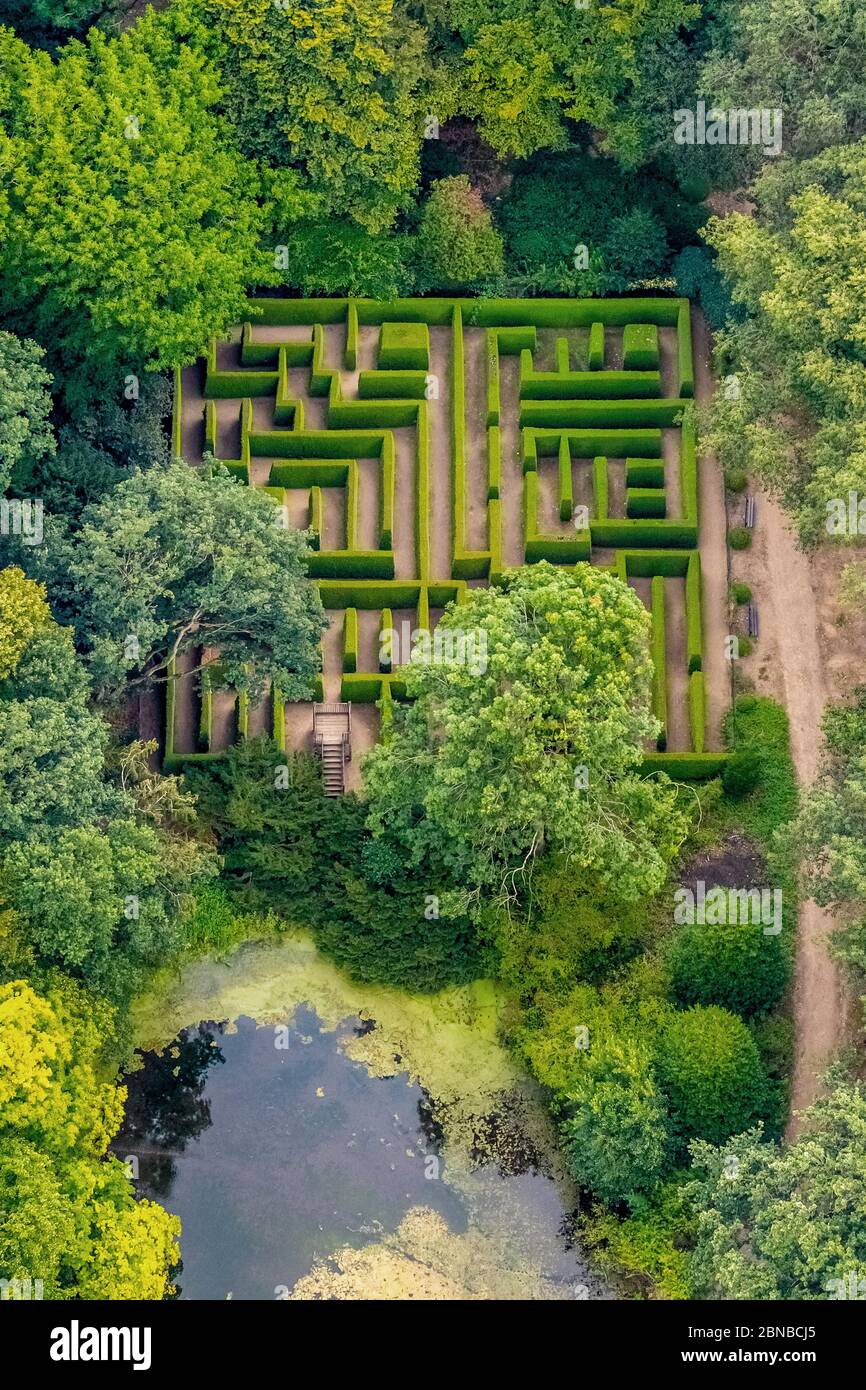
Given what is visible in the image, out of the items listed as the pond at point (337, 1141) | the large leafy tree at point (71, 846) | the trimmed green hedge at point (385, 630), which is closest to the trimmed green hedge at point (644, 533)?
A: the trimmed green hedge at point (385, 630)

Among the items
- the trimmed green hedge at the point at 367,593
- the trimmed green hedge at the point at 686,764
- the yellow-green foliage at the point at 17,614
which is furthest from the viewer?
the trimmed green hedge at the point at 367,593

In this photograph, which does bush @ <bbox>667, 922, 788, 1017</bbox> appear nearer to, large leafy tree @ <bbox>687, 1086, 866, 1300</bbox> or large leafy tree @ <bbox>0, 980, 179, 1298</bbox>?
large leafy tree @ <bbox>687, 1086, 866, 1300</bbox>

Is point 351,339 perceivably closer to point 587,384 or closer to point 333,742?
point 587,384

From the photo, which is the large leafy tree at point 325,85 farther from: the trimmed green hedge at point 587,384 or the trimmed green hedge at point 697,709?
the trimmed green hedge at point 697,709

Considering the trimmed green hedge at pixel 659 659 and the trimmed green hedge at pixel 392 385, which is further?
the trimmed green hedge at pixel 392 385

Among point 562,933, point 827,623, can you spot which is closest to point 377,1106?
point 562,933

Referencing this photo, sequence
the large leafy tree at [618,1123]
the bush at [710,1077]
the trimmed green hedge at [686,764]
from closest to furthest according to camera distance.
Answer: the large leafy tree at [618,1123]
the bush at [710,1077]
the trimmed green hedge at [686,764]

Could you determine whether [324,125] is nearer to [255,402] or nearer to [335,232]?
[335,232]

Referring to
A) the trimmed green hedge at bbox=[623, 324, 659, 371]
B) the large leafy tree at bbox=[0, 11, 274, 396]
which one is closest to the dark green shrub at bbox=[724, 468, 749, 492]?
the trimmed green hedge at bbox=[623, 324, 659, 371]
